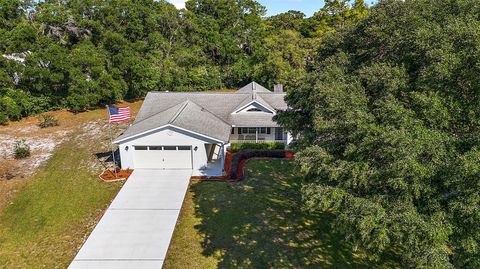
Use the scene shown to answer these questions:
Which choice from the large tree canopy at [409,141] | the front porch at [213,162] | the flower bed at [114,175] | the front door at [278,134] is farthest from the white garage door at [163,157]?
the large tree canopy at [409,141]

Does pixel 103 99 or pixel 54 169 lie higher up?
pixel 103 99

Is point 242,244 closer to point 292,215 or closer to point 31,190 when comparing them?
point 292,215

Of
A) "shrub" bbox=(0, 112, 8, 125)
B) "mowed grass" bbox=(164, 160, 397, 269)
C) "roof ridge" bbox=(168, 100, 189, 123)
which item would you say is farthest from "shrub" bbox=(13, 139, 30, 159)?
"mowed grass" bbox=(164, 160, 397, 269)

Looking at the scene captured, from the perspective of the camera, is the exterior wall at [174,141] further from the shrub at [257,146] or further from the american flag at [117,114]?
the shrub at [257,146]

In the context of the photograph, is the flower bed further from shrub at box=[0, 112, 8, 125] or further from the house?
shrub at box=[0, 112, 8, 125]

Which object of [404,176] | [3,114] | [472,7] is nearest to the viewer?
[404,176]

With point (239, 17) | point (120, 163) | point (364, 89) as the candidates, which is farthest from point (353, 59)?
point (239, 17)

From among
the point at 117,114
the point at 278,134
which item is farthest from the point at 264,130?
the point at 117,114

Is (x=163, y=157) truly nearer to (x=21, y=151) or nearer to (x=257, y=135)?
(x=257, y=135)
